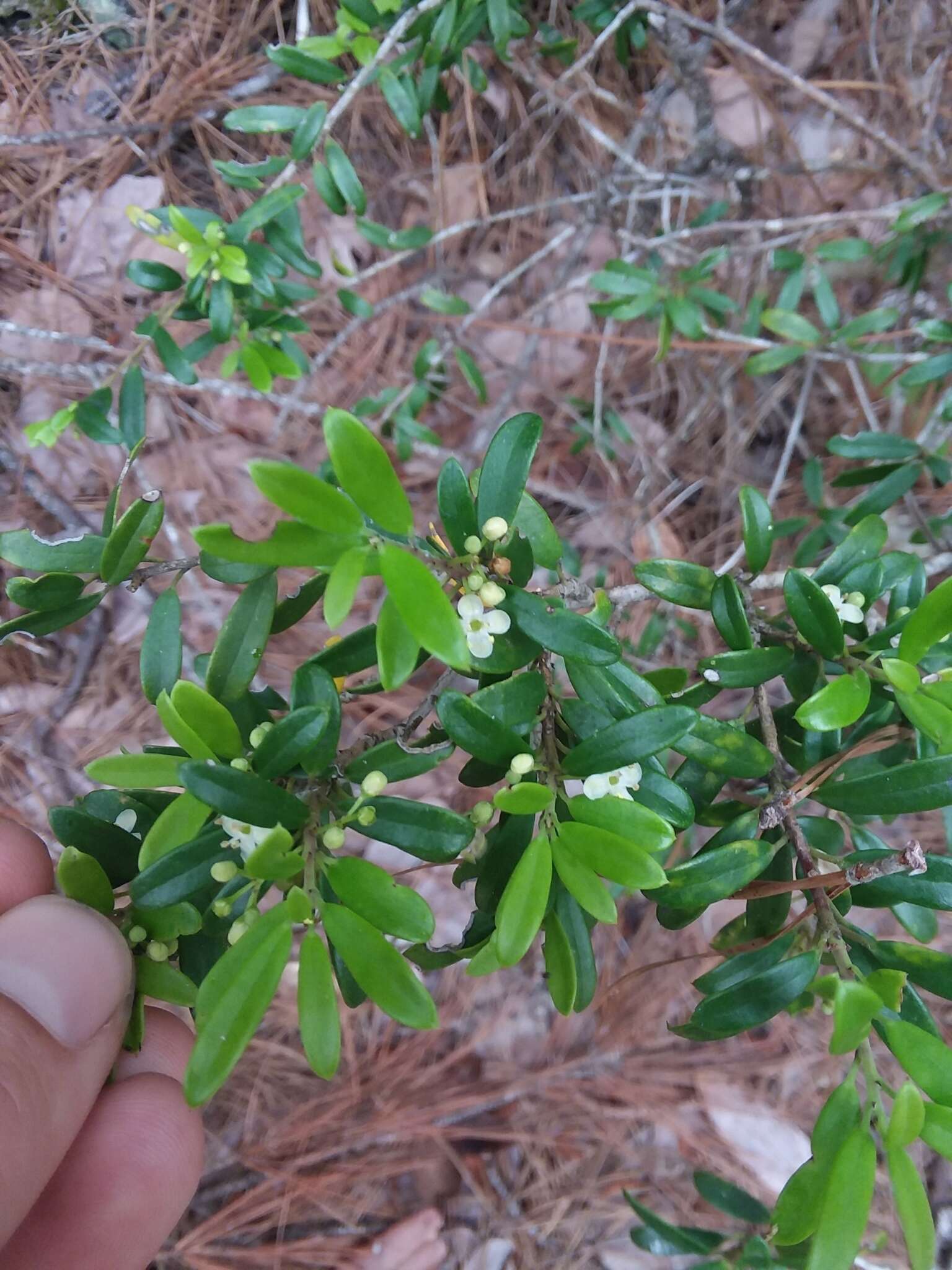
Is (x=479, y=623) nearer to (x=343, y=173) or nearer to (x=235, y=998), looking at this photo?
(x=235, y=998)

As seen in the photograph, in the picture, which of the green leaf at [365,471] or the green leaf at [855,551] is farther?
the green leaf at [855,551]

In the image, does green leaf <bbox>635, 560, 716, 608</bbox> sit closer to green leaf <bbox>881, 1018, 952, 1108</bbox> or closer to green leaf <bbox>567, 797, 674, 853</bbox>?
green leaf <bbox>567, 797, 674, 853</bbox>

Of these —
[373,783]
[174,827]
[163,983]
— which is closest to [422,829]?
[373,783]

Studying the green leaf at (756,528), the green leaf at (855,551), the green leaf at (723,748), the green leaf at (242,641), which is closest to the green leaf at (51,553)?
the green leaf at (242,641)

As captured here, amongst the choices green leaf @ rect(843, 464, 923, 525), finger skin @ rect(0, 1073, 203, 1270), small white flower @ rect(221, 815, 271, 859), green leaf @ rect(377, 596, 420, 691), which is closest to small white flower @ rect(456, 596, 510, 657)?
green leaf @ rect(377, 596, 420, 691)

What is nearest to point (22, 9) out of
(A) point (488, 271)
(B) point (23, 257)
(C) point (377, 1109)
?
(B) point (23, 257)

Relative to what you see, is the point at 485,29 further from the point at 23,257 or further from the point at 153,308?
the point at 23,257

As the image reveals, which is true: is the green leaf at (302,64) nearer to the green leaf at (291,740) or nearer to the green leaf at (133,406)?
the green leaf at (133,406)
